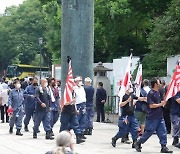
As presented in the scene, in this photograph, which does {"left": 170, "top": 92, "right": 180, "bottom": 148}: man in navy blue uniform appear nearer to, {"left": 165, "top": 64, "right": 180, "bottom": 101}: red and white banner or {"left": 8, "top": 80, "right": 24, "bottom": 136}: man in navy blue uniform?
{"left": 165, "top": 64, "right": 180, "bottom": 101}: red and white banner

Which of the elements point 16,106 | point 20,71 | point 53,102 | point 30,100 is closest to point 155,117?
point 53,102

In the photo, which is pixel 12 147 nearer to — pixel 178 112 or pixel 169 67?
pixel 178 112

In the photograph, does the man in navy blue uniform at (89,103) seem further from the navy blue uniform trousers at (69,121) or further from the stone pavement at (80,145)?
the navy blue uniform trousers at (69,121)

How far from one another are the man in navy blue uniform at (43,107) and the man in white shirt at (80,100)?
1.00 metres

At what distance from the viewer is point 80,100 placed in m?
16.2

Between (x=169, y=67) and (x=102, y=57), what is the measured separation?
57.8ft

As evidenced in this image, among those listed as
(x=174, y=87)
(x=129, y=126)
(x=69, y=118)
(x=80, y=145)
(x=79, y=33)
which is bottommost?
(x=80, y=145)

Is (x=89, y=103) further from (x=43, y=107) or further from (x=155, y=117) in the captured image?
(x=155, y=117)

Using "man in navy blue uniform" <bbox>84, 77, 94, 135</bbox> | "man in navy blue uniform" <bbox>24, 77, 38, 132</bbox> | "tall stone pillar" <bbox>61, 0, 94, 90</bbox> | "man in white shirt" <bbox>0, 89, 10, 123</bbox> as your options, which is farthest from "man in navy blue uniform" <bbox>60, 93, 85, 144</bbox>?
"man in white shirt" <bbox>0, 89, 10, 123</bbox>

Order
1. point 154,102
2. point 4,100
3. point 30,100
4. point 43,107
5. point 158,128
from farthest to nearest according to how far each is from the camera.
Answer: point 4,100
point 30,100
point 43,107
point 158,128
point 154,102

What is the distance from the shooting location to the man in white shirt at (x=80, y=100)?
16.0 metres

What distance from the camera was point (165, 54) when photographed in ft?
86.5

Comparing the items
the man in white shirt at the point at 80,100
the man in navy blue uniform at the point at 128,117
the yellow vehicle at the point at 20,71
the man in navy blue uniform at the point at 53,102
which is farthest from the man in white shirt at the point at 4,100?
the yellow vehicle at the point at 20,71

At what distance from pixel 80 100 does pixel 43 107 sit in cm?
129
